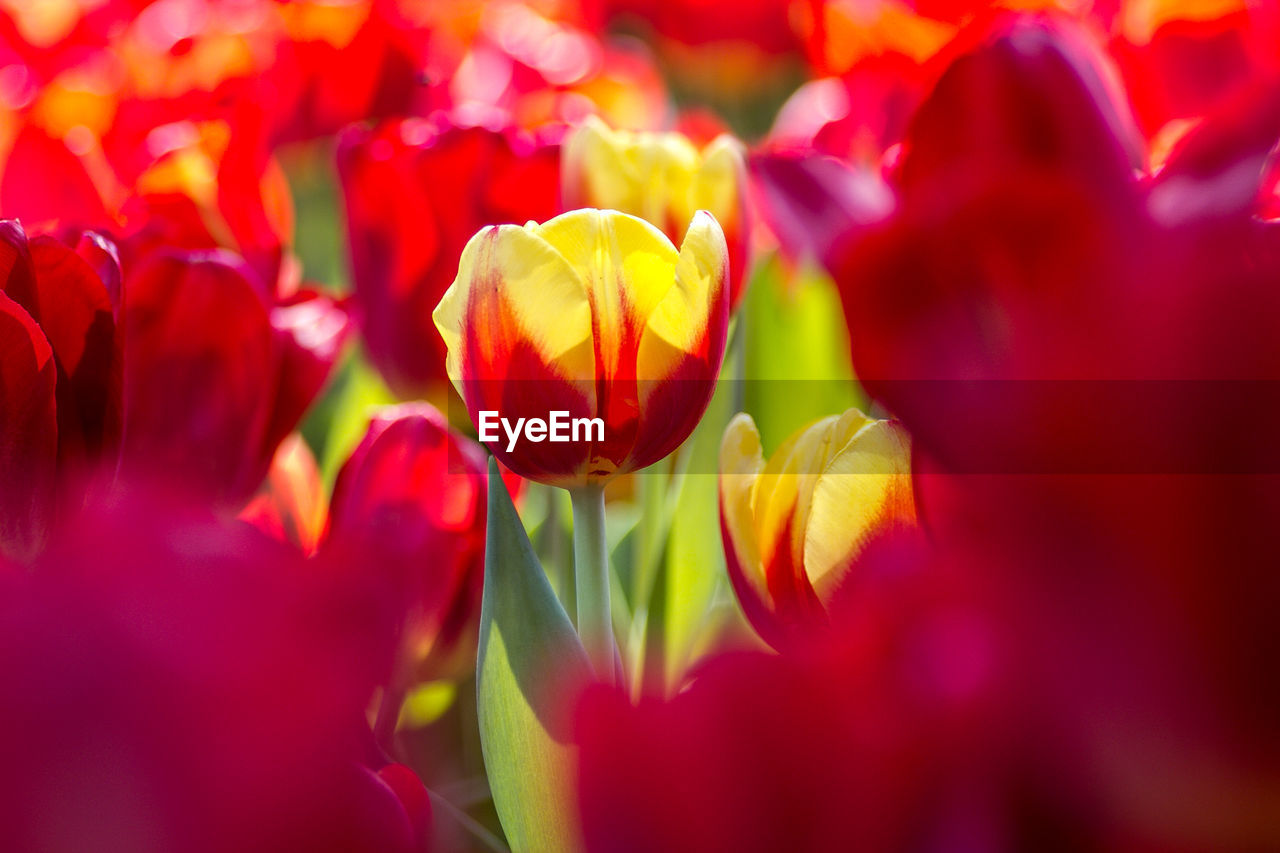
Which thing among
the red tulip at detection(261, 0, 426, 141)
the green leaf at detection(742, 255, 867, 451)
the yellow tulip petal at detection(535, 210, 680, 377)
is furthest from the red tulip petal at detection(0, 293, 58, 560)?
the red tulip at detection(261, 0, 426, 141)

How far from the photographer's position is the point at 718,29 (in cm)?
98

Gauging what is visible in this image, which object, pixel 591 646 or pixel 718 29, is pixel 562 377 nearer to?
pixel 591 646

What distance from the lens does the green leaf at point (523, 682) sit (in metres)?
0.24

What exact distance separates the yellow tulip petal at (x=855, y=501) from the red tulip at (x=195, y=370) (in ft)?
0.49

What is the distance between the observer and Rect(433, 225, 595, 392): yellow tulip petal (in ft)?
0.81

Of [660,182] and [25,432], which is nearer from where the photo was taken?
[25,432]

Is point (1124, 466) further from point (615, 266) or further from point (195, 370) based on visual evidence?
point (195, 370)

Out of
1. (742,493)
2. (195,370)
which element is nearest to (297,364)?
(195,370)

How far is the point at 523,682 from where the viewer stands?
0.25m

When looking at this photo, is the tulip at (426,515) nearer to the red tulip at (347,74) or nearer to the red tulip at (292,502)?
the red tulip at (292,502)

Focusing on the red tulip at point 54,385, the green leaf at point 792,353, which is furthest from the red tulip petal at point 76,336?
the green leaf at point 792,353

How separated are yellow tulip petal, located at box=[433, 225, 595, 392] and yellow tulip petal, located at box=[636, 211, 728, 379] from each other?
1 cm

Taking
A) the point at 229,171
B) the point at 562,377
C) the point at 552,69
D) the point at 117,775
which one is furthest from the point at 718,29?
the point at 117,775

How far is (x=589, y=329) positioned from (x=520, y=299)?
0.02 meters
